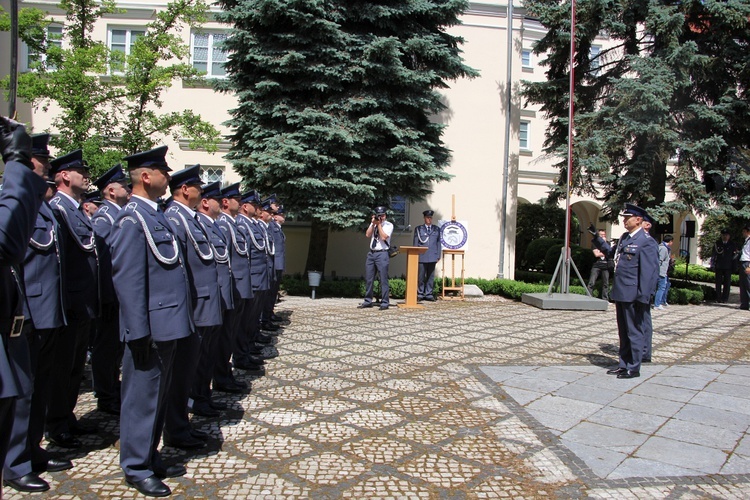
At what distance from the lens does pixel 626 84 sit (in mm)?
14703

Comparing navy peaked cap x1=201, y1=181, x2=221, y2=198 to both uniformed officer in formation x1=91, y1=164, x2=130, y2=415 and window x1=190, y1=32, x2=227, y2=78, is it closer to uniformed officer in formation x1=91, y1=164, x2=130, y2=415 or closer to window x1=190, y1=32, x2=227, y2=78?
uniformed officer in formation x1=91, y1=164, x2=130, y2=415

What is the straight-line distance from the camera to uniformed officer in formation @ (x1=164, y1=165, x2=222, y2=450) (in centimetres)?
411

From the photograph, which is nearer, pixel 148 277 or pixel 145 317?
pixel 145 317

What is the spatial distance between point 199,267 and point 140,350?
1077mm

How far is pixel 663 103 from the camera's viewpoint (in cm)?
1464

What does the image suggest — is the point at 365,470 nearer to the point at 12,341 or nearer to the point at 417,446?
the point at 417,446

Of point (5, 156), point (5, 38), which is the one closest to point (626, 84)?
point (5, 156)

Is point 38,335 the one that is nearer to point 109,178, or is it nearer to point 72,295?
point 72,295

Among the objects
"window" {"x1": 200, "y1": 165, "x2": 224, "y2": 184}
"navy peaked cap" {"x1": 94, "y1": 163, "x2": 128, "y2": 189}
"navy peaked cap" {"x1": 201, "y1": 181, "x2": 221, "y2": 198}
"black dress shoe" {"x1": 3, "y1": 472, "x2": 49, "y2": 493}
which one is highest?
"window" {"x1": 200, "y1": 165, "x2": 224, "y2": 184}

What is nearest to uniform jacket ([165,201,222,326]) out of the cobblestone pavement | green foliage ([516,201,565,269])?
the cobblestone pavement

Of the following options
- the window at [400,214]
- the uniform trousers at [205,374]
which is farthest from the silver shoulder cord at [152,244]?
the window at [400,214]

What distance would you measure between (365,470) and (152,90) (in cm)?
996

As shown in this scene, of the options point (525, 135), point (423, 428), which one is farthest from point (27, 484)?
point (525, 135)

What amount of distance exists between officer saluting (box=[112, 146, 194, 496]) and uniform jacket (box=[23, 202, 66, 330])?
0.65 m
